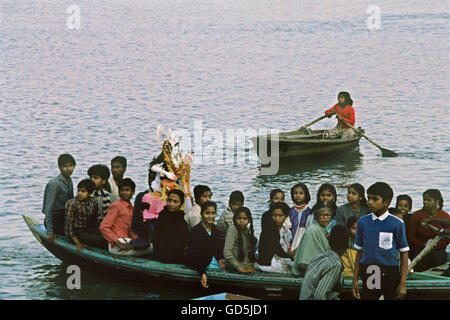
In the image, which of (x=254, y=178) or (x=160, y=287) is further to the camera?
(x=254, y=178)

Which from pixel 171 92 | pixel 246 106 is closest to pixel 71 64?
pixel 171 92

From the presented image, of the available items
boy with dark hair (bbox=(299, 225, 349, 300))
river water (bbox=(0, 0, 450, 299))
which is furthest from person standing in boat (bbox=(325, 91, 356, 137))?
boy with dark hair (bbox=(299, 225, 349, 300))

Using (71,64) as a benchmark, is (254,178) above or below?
below

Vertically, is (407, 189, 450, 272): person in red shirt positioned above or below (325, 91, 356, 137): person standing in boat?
below

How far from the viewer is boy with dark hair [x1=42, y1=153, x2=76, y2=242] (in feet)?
33.9

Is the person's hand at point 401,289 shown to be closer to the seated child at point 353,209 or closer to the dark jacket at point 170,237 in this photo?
the seated child at point 353,209

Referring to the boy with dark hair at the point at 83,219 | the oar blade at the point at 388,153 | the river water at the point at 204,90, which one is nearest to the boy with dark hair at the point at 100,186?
the boy with dark hair at the point at 83,219

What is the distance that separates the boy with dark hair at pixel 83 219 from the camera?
998cm

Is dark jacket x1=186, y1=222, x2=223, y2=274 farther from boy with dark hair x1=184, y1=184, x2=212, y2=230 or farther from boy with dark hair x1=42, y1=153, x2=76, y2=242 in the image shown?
boy with dark hair x1=42, y1=153, x2=76, y2=242

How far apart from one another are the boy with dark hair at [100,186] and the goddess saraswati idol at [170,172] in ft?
1.78

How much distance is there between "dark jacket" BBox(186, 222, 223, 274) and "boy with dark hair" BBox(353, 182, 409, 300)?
1.88m

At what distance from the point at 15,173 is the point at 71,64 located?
46.6 feet
